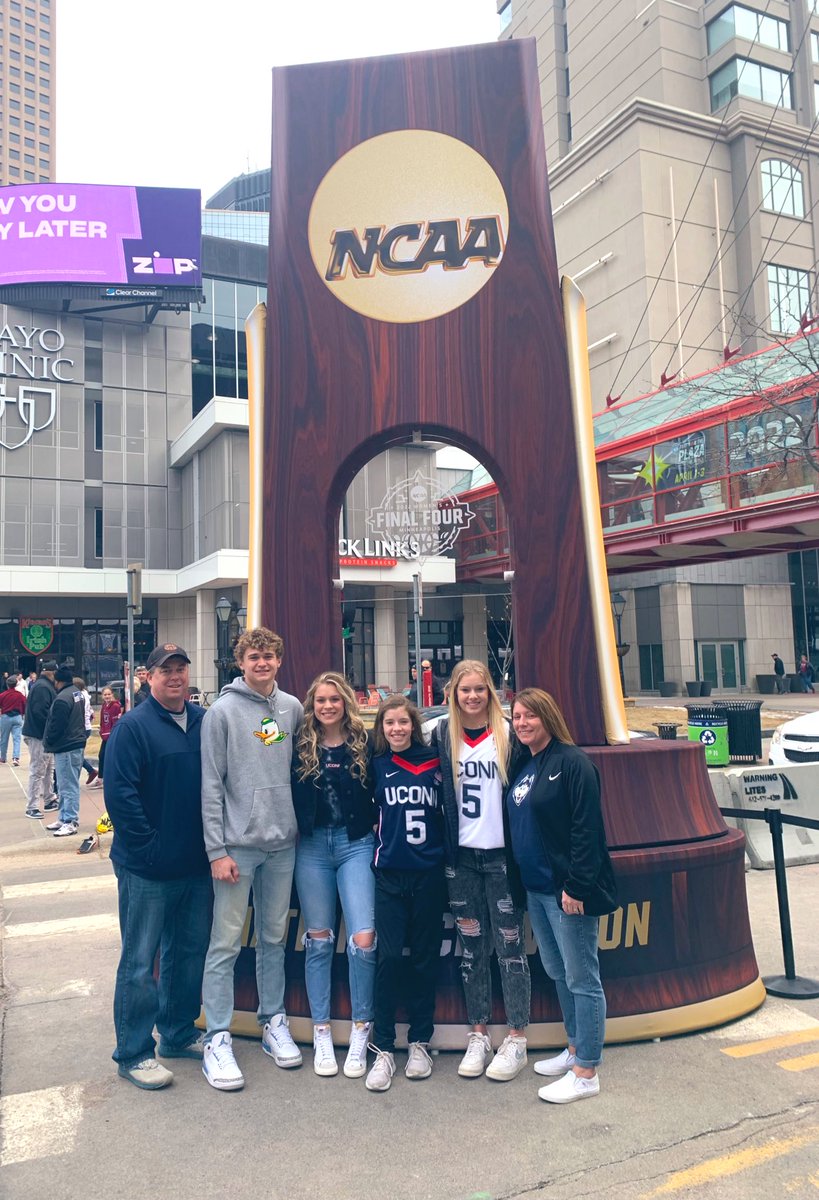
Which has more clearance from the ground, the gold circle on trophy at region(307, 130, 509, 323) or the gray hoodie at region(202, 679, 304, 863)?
the gold circle on trophy at region(307, 130, 509, 323)

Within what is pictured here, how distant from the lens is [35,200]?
3416cm

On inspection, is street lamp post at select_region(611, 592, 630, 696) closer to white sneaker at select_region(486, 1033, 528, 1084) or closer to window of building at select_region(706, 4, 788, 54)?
window of building at select_region(706, 4, 788, 54)

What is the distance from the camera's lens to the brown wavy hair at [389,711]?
12.9ft

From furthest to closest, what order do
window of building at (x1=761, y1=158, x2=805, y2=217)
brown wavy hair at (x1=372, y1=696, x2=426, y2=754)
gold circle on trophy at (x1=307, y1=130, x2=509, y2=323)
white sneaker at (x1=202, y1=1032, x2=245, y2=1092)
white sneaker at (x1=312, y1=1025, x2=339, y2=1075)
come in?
1. window of building at (x1=761, y1=158, x2=805, y2=217)
2. gold circle on trophy at (x1=307, y1=130, x2=509, y2=323)
3. brown wavy hair at (x1=372, y1=696, x2=426, y2=754)
4. white sneaker at (x1=312, y1=1025, x2=339, y2=1075)
5. white sneaker at (x1=202, y1=1032, x2=245, y2=1092)

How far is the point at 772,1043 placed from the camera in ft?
13.5

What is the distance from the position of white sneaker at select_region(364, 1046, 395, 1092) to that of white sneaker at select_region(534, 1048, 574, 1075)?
64cm

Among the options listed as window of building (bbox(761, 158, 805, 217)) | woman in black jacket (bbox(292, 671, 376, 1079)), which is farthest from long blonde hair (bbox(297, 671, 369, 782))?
window of building (bbox(761, 158, 805, 217))

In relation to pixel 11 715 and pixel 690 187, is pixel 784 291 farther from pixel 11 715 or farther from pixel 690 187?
pixel 11 715

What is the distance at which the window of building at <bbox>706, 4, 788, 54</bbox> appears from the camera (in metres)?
40.2

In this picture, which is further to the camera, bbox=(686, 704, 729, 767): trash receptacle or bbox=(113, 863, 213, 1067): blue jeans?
bbox=(686, 704, 729, 767): trash receptacle

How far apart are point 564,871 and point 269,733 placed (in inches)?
57.0

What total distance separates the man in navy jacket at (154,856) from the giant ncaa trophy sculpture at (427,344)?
946 millimetres

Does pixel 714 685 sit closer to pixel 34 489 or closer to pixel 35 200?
pixel 34 489

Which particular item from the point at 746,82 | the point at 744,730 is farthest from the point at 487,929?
the point at 746,82
